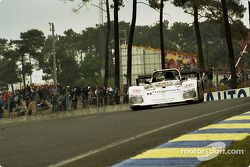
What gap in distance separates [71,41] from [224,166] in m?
129

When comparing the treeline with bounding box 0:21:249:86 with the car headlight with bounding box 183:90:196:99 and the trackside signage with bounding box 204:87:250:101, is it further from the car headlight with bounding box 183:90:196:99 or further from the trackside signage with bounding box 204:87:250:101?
the car headlight with bounding box 183:90:196:99

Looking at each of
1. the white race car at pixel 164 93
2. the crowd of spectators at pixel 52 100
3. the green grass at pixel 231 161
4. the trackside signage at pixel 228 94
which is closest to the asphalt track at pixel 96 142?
the green grass at pixel 231 161

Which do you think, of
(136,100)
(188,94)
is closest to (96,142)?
(136,100)

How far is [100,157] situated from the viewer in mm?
8039

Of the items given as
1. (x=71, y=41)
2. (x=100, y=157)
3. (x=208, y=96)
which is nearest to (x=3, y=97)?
(x=208, y=96)

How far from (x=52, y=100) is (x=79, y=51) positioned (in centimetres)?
10677
